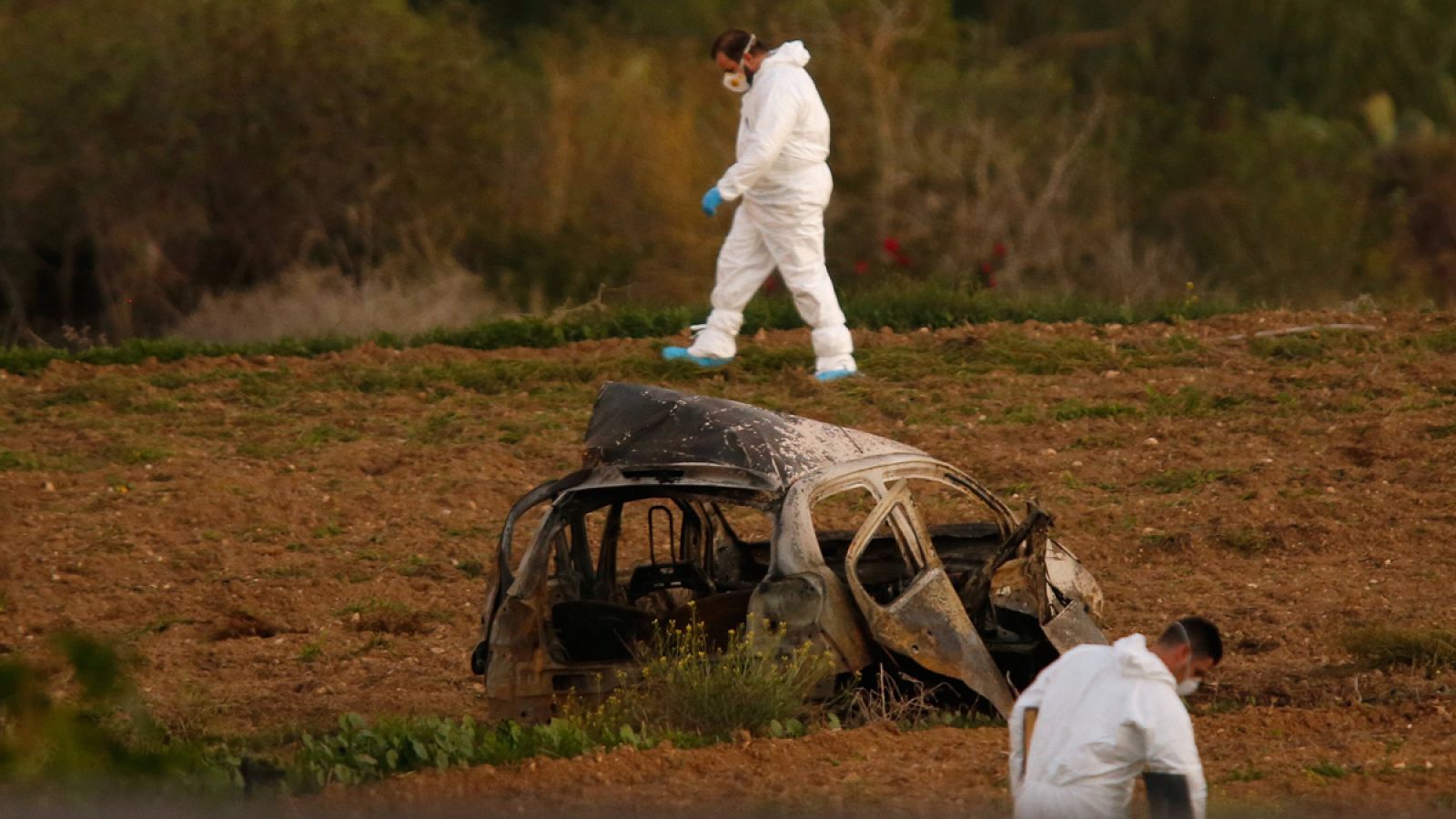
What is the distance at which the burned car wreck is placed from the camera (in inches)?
339

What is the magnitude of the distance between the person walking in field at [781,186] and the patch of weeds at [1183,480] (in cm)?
254

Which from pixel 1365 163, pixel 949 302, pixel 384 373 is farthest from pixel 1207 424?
pixel 1365 163

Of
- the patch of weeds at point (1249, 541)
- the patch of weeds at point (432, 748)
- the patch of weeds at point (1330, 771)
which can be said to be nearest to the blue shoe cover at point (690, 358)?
the patch of weeds at point (1249, 541)

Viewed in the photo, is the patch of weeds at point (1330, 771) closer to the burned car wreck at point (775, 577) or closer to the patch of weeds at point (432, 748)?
the burned car wreck at point (775, 577)

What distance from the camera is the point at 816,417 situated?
1482 centimetres

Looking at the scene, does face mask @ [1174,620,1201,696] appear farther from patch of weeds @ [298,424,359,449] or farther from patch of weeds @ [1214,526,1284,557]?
patch of weeds @ [298,424,359,449]

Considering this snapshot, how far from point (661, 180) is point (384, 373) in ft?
29.7

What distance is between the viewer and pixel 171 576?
12.3m

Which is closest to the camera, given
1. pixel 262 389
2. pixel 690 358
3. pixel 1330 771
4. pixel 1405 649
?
pixel 1330 771

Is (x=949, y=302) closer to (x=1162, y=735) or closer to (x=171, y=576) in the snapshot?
(x=171, y=576)

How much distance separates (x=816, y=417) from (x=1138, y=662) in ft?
29.2

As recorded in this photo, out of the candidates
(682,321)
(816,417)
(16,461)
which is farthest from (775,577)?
(682,321)

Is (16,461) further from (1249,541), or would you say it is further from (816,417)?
(1249,541)

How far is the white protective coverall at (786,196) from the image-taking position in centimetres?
1482
